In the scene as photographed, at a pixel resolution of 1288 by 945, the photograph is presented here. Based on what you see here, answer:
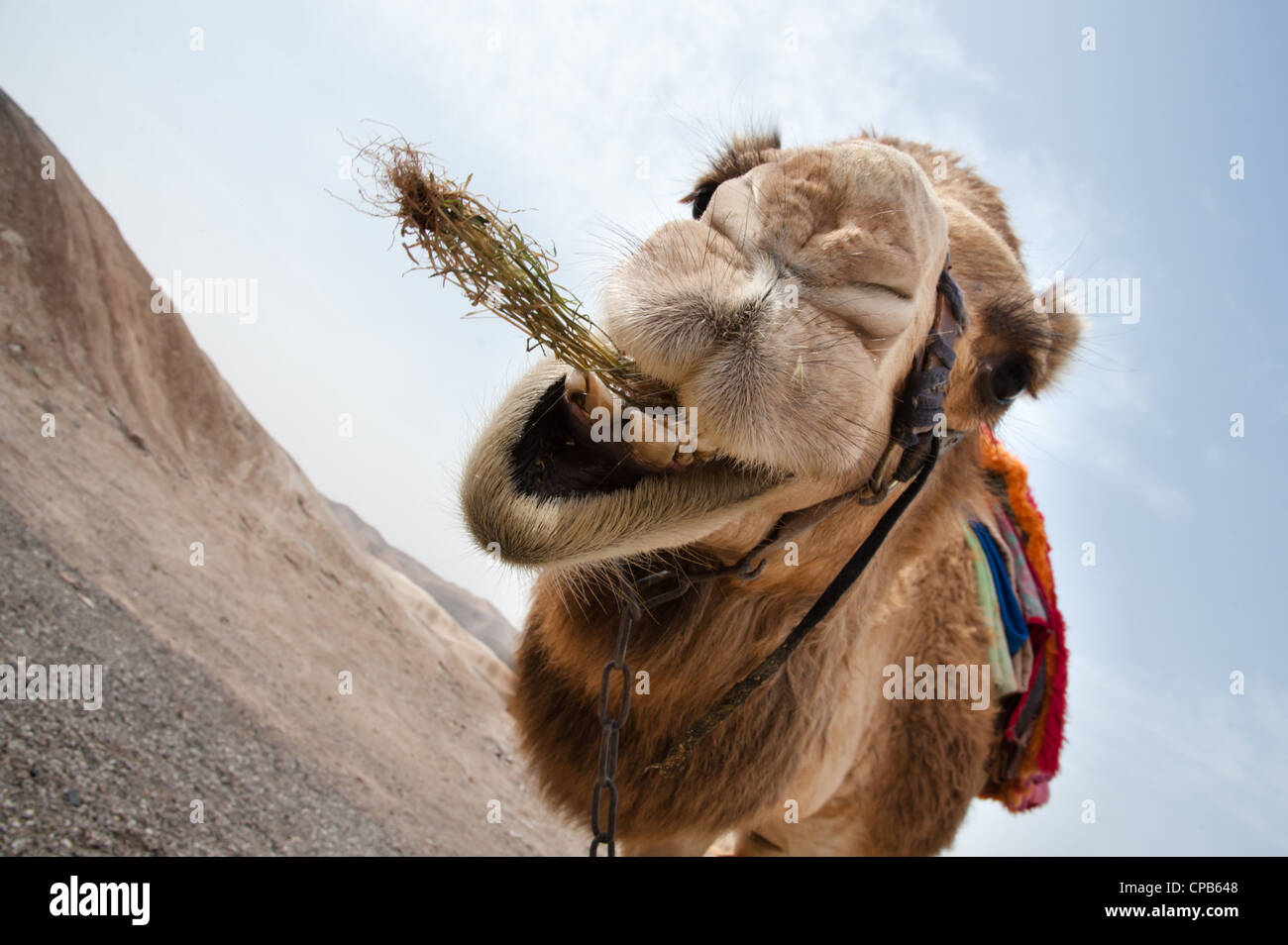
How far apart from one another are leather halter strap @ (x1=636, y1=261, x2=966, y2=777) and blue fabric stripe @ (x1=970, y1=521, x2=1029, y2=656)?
1702mm

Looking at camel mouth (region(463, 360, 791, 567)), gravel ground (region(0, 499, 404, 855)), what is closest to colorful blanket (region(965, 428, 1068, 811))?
camel mouth (region(463, 360, 791, 567))

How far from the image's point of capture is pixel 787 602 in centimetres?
237

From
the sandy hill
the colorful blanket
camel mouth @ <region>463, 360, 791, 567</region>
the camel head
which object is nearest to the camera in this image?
the camel head

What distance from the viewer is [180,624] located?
7859 mm

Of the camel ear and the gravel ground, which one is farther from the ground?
the camel ear

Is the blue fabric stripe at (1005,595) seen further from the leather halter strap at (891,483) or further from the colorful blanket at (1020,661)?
the leather halter strap at (891,483)

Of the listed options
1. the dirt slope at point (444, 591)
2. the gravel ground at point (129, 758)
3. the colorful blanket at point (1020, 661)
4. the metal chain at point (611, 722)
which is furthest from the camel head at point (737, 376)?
the dirt slope at point (444, 591)

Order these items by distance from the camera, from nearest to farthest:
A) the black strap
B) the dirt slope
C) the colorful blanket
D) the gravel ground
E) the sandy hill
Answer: the black strap, the gravel ground, the colorful blanket, the sandy hill, the dirt slope

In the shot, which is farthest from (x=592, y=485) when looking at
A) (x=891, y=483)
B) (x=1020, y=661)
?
(x=1020, y=661)

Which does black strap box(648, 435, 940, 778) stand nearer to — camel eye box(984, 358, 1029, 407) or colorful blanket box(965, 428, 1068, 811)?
camel eye box(984, 358, 1029, 407)

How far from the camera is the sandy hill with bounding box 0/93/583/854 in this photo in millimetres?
4449
